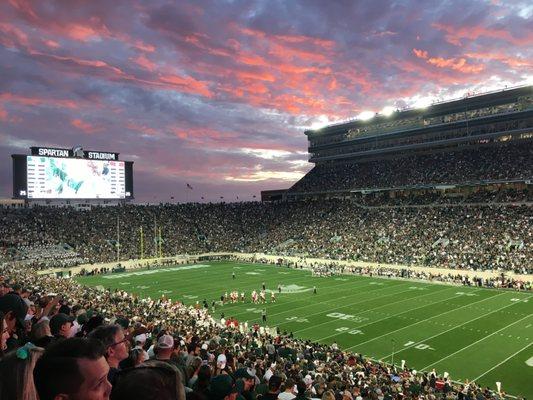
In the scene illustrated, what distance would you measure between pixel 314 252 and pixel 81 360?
5225 cm

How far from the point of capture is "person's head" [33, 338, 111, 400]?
7.22 feet

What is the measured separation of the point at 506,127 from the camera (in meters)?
59.6

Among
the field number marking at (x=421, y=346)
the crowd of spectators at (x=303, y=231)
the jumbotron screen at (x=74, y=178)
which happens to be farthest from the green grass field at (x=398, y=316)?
the jumbotron screen at (x=74, y=178)

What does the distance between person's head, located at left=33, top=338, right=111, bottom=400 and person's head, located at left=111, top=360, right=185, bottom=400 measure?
155 mm

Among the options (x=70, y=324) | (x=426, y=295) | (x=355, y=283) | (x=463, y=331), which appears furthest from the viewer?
(x=355, y=283)

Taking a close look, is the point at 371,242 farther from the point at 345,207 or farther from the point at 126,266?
the point at 126,266

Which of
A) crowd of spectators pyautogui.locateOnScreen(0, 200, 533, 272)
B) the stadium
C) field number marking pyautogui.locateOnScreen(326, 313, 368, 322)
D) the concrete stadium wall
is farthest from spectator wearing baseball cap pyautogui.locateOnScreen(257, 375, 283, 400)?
crowd of spectators pyautogui.locateOnScreen(0, 200, 533, 272)

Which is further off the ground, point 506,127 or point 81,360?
point 506,127

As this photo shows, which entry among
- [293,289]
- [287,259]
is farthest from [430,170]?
[293,289]

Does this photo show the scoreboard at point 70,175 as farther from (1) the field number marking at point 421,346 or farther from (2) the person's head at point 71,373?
(2) the person's head at point 71,373

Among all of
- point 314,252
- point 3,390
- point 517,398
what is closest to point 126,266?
point 314,252

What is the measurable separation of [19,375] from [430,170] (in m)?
65.5

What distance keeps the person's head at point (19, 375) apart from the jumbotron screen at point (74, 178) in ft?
180

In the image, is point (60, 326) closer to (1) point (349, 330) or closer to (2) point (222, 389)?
(2) point (222, 389)
